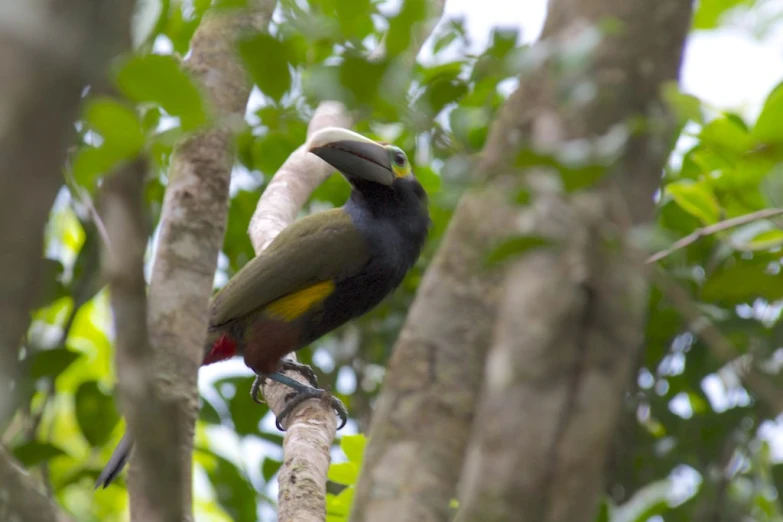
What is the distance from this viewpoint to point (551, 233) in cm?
152

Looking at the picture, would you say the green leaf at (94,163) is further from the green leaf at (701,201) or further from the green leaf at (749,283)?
the green leaf at (701,201)

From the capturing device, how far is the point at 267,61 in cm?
152

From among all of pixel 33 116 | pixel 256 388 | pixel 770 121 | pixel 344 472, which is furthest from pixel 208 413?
pixel 33 116

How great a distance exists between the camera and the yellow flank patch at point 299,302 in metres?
4.08

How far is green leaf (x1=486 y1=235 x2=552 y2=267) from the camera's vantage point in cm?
138

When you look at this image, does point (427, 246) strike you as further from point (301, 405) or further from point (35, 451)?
point (35, 451)

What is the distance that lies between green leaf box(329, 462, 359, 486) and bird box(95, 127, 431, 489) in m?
0.94

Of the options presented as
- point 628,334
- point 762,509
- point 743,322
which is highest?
point 628,334

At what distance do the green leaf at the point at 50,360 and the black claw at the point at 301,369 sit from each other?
3.26ft

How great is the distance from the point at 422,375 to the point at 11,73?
0.81 m

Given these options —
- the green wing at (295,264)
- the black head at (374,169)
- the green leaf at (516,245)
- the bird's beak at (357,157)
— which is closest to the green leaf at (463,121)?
the green leaf at (516,245)

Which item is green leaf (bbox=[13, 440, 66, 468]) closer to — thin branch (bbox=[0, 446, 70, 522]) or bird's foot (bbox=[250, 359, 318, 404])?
bird's foot (bbox=[250, 359, 318, 404])

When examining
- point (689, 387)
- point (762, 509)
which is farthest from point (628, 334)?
point (762, 509)

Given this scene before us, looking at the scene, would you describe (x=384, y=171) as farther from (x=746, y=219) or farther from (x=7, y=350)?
(x=7, y=350)
